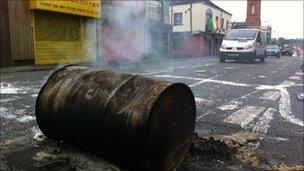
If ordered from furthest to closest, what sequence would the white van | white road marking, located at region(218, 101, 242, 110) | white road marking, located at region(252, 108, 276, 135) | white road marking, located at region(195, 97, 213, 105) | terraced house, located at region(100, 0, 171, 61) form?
the white van → terraced house, located at region(100, 0, 171, 61) → white road marking, located at region(195, 97, 213, 105) → white road marking, located at region(218, 101, 242, 110) → white road marking, located at region(252, 108, 276, 135)

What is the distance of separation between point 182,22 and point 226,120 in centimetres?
3472

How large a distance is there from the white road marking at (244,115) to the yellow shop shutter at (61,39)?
1215 centimetres

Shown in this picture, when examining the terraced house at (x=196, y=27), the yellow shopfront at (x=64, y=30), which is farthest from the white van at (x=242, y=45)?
the terraced house at (x=196, y=27)

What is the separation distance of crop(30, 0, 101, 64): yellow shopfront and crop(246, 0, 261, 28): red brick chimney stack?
4416cm

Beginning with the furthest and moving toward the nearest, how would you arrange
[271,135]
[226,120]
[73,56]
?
[73,56], [226,120], [271,135]

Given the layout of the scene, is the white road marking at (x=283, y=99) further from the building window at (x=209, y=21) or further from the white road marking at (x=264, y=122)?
the building window at (x=209, y=21)

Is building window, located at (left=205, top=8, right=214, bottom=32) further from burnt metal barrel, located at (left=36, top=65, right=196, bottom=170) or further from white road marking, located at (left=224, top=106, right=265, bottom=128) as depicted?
burnt metal barrel, located at (left=36, top=65, right=196, bottom=170)

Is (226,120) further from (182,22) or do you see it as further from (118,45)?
(182,22)

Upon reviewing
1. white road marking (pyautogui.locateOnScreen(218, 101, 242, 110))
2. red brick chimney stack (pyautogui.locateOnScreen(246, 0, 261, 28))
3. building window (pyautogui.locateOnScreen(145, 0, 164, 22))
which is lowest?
white road marking (pyautogui.locateOnScreen(218, 101, 242, 110))

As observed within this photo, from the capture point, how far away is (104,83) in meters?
3.29

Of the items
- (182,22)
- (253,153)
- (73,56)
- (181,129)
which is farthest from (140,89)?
(182,22)

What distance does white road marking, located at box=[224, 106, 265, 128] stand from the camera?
5.77m

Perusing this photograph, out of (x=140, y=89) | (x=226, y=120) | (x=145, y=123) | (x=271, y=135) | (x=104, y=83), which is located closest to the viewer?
(x=145, y=123)

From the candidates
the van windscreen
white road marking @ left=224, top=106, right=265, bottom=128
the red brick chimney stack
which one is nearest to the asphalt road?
white road marking @ left=224, top=106, right=265, bottom=128
